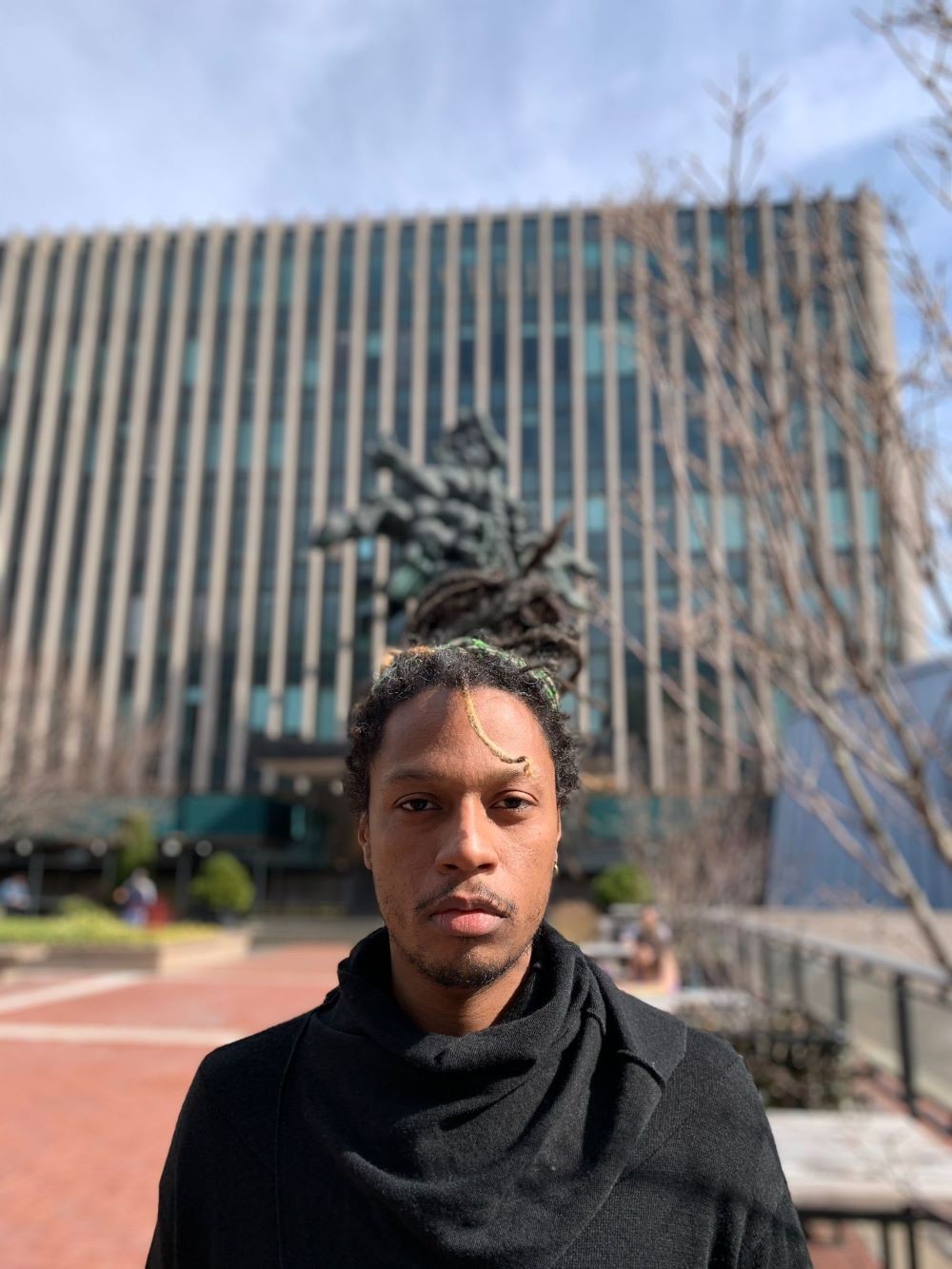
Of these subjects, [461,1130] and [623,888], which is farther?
[623,888]

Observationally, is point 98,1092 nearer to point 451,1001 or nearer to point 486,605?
point 486,605

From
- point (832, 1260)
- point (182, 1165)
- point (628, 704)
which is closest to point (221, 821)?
point (628, 704)

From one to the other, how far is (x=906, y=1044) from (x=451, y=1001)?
7.27m

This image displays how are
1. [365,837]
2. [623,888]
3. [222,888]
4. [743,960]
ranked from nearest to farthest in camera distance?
[365,837], [743,960], [623,888], [222,888]

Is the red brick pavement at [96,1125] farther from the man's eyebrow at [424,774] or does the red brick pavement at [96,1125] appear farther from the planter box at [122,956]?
the man's eyebrow at [424,774]

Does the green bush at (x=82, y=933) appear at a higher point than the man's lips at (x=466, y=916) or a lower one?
lower

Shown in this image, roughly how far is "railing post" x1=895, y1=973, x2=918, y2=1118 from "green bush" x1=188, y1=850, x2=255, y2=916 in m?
22.7

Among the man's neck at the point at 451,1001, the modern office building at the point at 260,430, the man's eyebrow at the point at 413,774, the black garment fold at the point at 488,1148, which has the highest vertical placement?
the modern office building at the point at 260,430

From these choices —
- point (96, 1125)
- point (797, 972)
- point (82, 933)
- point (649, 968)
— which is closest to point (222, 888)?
point (82, 933)

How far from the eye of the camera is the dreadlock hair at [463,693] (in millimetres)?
1378

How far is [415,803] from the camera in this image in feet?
4.34

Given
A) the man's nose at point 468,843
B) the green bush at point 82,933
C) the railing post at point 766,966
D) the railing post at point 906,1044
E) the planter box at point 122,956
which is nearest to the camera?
the man's nose at point 468,843

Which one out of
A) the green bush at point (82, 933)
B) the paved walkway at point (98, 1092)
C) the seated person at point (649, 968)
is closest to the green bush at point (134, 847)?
the green bush at point (82, 933)

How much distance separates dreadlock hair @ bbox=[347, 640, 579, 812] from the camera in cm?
138
